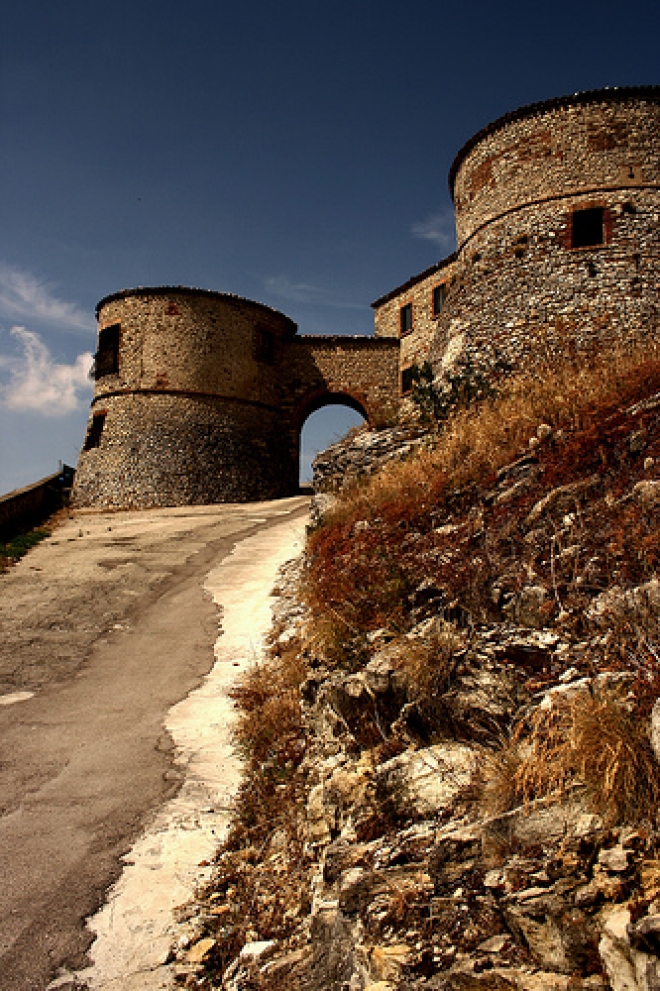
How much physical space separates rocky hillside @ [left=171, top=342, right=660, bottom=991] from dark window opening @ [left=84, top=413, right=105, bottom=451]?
21179 millimetres

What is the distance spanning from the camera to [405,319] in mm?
27156

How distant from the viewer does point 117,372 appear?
84.6ft

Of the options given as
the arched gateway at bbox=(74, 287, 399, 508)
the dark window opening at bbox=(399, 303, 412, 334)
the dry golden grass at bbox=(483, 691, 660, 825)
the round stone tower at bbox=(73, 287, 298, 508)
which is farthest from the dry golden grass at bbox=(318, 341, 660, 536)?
the dark window opening at bbox=(399, 303, 412, 334)

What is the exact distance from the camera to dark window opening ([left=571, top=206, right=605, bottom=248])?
14383mm

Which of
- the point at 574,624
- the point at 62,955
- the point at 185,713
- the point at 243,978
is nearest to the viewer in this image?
the point at 243,978

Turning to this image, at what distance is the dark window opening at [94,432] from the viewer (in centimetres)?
2630

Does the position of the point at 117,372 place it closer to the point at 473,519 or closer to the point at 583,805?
the point at 473,519

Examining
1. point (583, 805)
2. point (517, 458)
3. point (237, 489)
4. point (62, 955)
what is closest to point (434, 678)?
point (583, 805)

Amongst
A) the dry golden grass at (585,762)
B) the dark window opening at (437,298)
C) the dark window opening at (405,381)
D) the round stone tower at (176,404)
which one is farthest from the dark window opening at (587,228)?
the round stone tower at (176,404)

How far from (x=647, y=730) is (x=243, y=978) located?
2.44 m

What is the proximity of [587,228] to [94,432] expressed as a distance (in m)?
20.0

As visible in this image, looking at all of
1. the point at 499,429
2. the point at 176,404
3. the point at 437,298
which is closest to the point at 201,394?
the point at 176,404

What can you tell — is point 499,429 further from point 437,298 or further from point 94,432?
point 94,432

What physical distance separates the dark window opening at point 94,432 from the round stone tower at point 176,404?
1.6 inches
